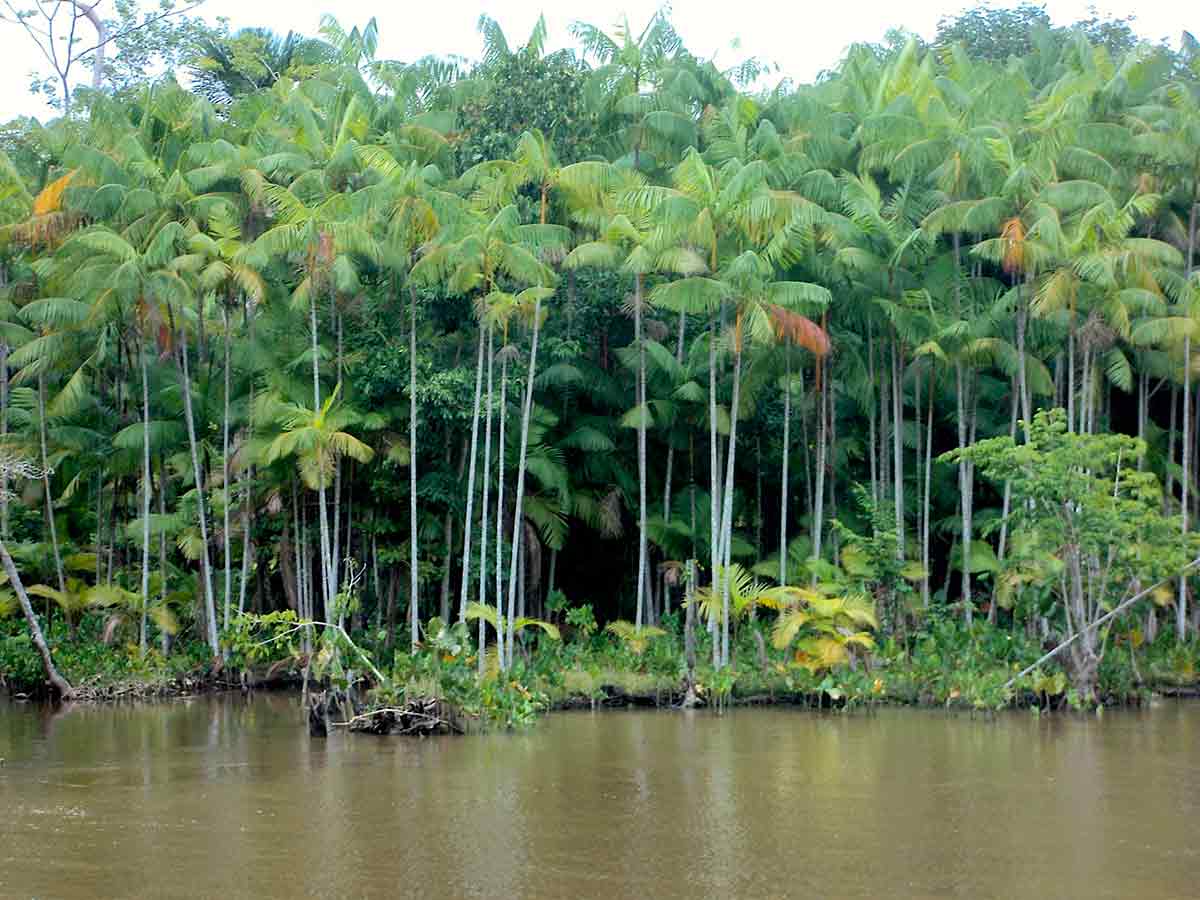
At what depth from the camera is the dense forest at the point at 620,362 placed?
23656mm

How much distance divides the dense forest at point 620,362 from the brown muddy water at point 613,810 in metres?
3.34

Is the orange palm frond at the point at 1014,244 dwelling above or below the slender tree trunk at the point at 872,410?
above

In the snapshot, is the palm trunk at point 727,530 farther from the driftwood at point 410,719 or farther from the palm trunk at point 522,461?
the driftwood at point 410,719

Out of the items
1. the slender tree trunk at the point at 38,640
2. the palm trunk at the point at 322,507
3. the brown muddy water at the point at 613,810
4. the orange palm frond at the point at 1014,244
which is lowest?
Answer: the brown muddy water at the point at 613,810

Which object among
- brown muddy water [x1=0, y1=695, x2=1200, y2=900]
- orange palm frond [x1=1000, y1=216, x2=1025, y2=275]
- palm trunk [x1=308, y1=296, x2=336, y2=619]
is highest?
orange palm frond [x1=1000, y1=216, x2=1025, y2=275]

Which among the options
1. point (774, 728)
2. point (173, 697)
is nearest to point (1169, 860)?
point (774, 728)

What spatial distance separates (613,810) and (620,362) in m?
14.7

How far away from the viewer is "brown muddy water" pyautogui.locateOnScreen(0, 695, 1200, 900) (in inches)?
443

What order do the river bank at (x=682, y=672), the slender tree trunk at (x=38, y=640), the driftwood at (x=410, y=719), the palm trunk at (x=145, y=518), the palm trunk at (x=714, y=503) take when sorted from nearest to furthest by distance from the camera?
the driftwood at (x=410, y=719) → the river bank at (x=682, y=672) → the slender tree trunk at (x=38, y=640) → the palm trunk at (x=714, y=503) → the palm trunk at (x=145, y=518)

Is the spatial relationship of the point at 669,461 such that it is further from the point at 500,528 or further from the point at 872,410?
the point at 500,528

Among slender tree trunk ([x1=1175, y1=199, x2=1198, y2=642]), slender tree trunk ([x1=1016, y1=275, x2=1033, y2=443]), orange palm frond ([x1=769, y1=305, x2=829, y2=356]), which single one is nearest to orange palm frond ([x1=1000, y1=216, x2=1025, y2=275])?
slender tree trunk ([x1=1016, y1=275, x2=1033, y2=443])

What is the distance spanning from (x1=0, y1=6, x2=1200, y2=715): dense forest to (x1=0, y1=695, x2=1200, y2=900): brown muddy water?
3342 mm

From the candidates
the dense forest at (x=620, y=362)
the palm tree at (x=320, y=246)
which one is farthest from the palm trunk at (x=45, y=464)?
the palm tree at (x=320, y=246)

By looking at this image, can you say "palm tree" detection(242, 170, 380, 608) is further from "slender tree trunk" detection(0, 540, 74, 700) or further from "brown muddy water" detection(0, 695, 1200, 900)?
"brown muddy water" detection(0, 695, 1200, 900)
